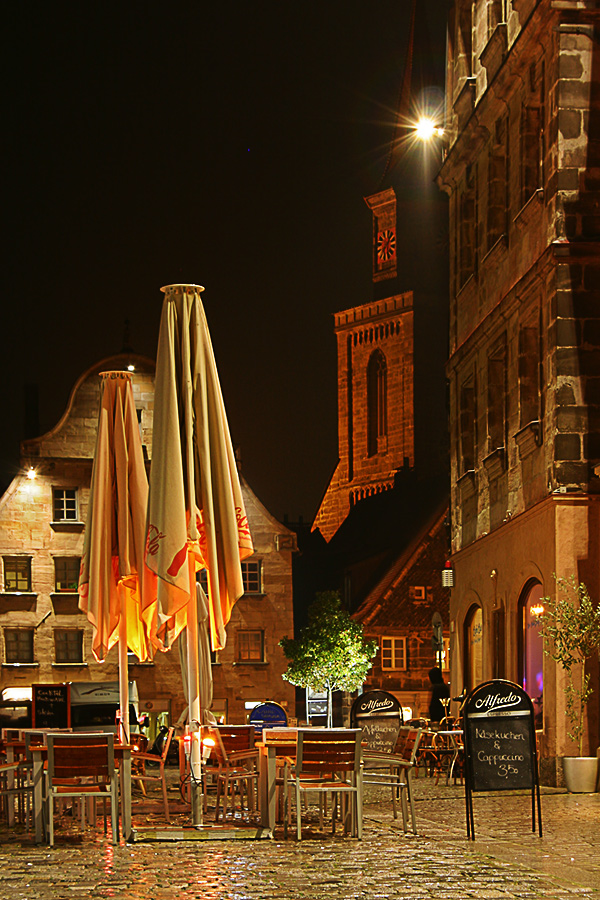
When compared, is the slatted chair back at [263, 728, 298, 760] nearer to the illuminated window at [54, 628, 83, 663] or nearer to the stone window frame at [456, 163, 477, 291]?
the stone window frame at [456, 163, 477, 291]

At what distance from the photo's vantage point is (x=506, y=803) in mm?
15172

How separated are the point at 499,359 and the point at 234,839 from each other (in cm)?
1333

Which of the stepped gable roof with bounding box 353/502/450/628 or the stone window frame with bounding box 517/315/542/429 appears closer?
the stone window frame with bounding box 517/315/542/429

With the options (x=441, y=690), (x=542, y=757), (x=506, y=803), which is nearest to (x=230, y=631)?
(x=441, y=690)

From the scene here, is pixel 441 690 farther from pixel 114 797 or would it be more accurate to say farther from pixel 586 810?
pixel 114 797

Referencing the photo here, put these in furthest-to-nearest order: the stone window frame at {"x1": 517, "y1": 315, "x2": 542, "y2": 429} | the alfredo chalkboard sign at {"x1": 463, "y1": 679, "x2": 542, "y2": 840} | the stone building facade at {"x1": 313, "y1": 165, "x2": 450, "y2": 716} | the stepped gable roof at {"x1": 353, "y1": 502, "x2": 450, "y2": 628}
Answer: the stone building facade at {"x1": 313, "y1": 165, "x2": 450, "y2": 716}
the stepped gable roof at {"x1": 353, "y1": 502, "x2": 450, "y2": 628}
the stone window frame at {"x1": 517, "y1": 315, "x2": 542, "y2": 429}
the alfredo chalkboard sign at {"x1": 463, "y1": 679, "x2": 542, "y2": 840}

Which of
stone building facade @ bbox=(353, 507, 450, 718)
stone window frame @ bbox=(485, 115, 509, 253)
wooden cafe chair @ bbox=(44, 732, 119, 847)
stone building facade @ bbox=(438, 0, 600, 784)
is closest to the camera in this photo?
wooden cafe chair @ bbox=(44, 732, 119, 847)

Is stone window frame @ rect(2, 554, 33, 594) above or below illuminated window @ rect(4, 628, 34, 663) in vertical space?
above

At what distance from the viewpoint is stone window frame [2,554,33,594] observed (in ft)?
142

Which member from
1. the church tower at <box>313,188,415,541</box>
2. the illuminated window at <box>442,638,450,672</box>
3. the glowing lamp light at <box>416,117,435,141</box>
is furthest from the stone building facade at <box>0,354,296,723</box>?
the church tower at <box>313,188,415,541</box>

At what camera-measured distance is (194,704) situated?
11.5 metres

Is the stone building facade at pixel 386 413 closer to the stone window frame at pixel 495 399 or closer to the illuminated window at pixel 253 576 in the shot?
the illuminated window at pixel 253 576

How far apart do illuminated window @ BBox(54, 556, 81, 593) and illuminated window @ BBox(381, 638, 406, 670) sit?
1374 cm

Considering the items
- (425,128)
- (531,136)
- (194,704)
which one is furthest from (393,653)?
(194,704)
